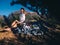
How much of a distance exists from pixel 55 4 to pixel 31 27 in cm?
1764

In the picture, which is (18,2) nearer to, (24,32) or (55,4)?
(55,4)

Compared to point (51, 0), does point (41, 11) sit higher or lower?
lower

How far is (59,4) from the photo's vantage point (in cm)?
1455

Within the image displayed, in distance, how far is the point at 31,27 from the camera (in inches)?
1265

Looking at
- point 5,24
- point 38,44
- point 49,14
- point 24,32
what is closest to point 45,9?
point 49,14

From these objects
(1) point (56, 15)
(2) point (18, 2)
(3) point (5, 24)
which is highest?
A: (2) point (18, 2)

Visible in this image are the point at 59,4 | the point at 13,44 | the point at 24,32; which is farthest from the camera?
the point at 24,32

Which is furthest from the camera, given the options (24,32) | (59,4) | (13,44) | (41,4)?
(24,32)

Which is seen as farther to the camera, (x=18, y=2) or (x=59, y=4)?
(x=18, y=2)

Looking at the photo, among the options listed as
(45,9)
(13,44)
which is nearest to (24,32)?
(13,44)

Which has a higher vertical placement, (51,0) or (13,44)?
(51,0)

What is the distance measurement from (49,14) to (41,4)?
1.14 metres

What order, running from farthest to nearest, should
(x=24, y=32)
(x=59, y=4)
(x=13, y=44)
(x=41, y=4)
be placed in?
(x=24, y=32) → (x=13, y=44) → (x=41, y=4) → (x=59, y=4)

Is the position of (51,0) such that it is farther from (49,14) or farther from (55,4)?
(49,14)
